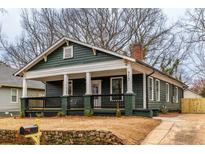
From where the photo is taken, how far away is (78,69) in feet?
61.5

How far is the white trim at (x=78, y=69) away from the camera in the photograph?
56.9 ft

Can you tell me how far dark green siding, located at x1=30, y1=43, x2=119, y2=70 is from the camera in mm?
18016

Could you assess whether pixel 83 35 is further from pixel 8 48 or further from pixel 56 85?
pixel 56 85

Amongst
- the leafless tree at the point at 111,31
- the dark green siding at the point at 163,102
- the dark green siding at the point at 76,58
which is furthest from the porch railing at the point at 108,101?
the leafless tree at the point at 111,31

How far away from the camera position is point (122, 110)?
17.2m

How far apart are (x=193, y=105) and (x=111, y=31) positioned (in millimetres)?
12773

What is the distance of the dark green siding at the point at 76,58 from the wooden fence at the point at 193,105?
38.0 ft

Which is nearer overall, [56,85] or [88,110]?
[88,110]

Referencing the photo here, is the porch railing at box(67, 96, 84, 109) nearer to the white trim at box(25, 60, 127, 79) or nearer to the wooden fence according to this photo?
the white trim at box(25, 60, 127, 79)

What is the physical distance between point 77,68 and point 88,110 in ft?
8.65

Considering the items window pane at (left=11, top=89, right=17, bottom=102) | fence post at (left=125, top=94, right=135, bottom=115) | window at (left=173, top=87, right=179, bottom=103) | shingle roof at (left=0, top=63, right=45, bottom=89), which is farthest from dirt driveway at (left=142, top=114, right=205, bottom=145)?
window pane at (left=11, top=89, right=17, bottom=102)

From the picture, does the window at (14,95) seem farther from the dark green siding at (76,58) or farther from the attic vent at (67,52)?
the attic vent at (67,52)

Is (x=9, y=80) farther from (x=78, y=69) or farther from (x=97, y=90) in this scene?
(x=78, y=69)
